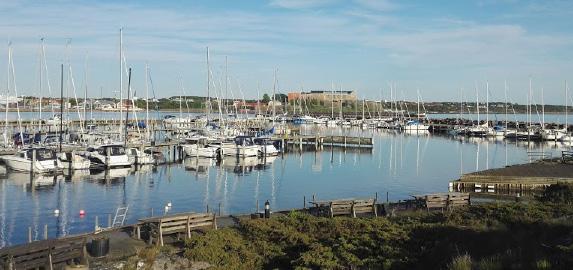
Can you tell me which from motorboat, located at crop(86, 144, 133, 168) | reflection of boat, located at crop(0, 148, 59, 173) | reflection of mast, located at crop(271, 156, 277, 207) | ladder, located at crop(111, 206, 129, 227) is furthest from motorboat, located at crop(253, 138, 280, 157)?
ladder, located at crop(111, 206, 129, 227)

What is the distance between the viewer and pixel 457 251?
1461 cm

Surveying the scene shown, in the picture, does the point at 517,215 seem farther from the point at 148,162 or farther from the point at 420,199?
the point at 148,162

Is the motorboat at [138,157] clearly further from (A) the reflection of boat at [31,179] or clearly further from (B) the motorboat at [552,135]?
(B) the motorboat at [552,135]

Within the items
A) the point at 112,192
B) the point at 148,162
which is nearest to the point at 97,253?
the point at 112,192

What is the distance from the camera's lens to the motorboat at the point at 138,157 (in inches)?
2401

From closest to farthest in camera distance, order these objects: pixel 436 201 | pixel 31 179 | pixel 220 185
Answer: pixel 436 201, pixel 220 185, pixel 31 179

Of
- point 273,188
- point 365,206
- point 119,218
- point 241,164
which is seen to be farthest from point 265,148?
point 365,206

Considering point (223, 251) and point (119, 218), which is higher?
point (223, 251)

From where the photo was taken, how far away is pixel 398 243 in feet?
55.2

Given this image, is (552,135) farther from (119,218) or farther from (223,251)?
(223,251)

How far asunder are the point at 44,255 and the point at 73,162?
42469mm

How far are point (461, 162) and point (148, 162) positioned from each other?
36826 mm

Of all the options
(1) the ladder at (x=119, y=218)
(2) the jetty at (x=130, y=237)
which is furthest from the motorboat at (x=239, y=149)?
(2) the jetty at (x=130, y=237)

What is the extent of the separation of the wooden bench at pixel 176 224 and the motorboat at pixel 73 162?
126 ft
